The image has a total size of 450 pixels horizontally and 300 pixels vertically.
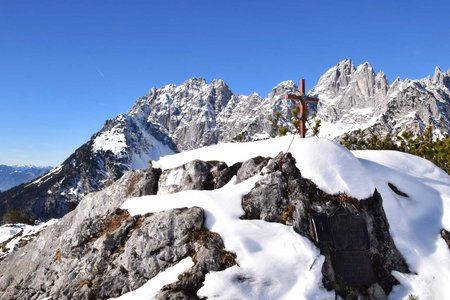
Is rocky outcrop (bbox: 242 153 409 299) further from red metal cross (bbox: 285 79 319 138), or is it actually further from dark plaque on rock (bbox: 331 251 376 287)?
red metal cross (bbox: 285 79 319 138)

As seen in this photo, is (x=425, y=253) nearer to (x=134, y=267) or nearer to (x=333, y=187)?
(x=333, y=187)

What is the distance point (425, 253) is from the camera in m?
17.8

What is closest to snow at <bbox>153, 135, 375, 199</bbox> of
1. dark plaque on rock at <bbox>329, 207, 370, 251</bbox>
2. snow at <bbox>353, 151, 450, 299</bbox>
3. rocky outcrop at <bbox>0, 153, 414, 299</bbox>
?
rocky outcrop at <bbox>0, 153, 414, 299</bbox>

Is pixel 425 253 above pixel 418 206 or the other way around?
the other way around

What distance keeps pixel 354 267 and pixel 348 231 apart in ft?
5.17

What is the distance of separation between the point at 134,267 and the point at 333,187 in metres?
9.53

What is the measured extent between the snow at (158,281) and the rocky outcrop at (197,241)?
338 millimetres

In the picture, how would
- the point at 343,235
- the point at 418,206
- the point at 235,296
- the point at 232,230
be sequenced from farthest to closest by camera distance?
the point at 418,206, the point at 343,235, the point at 232,230, the point at 235,296

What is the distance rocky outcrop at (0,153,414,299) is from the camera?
15867 mm

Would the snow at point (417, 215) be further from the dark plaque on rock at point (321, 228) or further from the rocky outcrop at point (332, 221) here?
the dark plaque on rock at point (321, 228)

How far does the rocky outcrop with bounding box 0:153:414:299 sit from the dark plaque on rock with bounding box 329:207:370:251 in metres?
0.06

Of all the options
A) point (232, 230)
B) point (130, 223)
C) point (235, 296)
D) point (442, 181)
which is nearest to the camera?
point (235, 296)

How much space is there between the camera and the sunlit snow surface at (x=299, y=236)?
1435cm

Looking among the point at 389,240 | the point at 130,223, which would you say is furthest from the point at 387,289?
the point at 130,223
